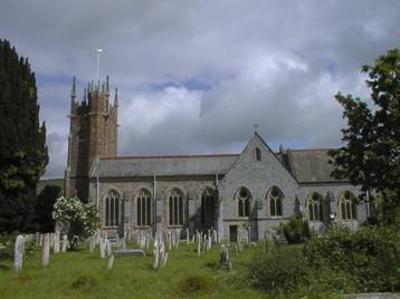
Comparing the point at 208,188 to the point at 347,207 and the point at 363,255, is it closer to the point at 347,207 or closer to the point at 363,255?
the point at 347,207

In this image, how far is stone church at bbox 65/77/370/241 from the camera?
5294 centimetres

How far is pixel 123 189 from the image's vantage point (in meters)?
58.4

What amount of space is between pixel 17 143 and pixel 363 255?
19.8 meters

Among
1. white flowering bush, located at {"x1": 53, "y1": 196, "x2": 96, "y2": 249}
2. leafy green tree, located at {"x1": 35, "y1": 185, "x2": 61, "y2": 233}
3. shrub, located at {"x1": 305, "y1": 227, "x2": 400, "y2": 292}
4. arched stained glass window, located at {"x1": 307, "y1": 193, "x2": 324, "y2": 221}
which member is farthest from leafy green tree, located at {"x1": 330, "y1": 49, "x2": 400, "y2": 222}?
leafy green tree, located at {"x1": 35, "y1": 185, "x2": 61, "y2": 233}

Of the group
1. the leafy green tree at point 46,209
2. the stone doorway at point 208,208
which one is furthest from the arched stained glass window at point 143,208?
the leafy green tree at point 46,209

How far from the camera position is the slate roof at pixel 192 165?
5675 cm

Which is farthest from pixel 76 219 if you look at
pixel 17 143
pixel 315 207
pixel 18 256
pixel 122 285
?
pixel 315 207

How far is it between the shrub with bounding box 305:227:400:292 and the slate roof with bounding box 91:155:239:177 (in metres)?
43.5

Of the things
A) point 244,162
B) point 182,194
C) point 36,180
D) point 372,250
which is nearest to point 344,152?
point 372,250

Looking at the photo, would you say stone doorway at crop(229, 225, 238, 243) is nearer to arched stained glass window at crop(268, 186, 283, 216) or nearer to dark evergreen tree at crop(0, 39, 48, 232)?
arched stained glass window at crop(268, 186, 283, 216)

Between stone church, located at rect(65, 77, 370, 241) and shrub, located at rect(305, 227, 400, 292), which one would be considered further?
stone church, located at rect(65, 77, 370, 241)

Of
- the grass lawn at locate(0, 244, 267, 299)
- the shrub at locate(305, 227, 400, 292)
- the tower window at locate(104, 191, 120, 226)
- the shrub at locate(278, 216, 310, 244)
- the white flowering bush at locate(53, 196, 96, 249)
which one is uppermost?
the tower window at locate(104, 191, 120, 226)

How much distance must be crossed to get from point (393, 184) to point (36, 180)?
61.5 ft

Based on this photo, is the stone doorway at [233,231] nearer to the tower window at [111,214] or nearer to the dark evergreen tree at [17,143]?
the tower window at [111,214]
